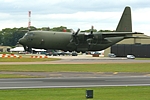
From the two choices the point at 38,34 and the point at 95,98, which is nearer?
the point at 95,98

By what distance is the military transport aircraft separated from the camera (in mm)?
84750

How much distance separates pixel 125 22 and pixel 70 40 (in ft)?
54.5

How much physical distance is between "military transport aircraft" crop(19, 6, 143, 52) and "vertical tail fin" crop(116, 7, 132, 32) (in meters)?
5.47

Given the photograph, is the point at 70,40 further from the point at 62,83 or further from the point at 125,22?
the point at 62,83

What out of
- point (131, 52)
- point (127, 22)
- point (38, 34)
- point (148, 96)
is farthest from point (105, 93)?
point (131, 52)

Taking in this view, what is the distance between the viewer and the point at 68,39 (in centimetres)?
8769

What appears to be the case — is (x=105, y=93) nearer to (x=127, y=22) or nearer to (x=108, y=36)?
(x=108, y=36)

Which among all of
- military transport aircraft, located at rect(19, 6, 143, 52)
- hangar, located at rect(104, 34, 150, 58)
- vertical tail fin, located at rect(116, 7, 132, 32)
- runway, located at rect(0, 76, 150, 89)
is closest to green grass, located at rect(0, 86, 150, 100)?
runway, located at rect(0, 76, 150, 89)

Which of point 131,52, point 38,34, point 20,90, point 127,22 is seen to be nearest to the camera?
point 20,90

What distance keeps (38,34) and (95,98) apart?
65.1m

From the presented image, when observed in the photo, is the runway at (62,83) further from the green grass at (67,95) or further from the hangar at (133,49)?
the hangar at (133,49)

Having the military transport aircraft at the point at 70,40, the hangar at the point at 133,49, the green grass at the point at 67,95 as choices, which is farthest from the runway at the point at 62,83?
the hangar at the point at 133,49

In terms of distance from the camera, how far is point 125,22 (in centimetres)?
9806

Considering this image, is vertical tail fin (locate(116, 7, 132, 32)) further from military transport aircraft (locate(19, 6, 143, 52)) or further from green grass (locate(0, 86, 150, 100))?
green grass (locate(0, 86, 150, 100))
